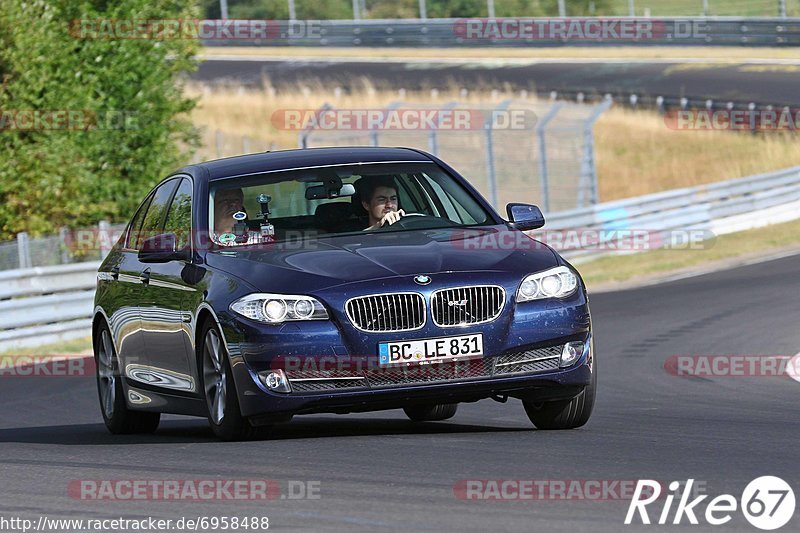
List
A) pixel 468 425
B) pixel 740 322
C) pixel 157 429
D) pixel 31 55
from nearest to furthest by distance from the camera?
pixel 468 425 < pixel 157 429 < pixel 740 322 < pixel 31 55

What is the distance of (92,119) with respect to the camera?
28281mm

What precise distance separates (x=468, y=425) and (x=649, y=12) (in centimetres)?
5173

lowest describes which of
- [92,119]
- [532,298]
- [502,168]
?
[502,168]

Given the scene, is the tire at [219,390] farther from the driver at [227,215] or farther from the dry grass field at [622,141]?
the dry grass field at [622,141]

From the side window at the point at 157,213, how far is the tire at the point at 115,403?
0.71 m

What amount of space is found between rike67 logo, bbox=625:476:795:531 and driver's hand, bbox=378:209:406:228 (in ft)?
10.5

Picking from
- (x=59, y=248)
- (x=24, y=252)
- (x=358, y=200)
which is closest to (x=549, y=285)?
(x=358, y=200)

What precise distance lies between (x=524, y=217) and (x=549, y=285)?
1113mm

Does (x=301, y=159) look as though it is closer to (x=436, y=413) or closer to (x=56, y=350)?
(x=436, y=413)

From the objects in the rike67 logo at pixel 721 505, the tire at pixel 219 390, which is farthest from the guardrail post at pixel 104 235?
the rike67 logo at pixel 721 505

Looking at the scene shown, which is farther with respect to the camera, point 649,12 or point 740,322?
point 649,12

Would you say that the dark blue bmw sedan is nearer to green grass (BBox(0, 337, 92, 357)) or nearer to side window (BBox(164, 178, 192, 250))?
side window (BBox(164, 178, 192, 250))

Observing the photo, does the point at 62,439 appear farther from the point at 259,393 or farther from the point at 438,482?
the point at 438,482

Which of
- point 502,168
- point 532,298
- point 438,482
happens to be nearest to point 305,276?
point 532,298
